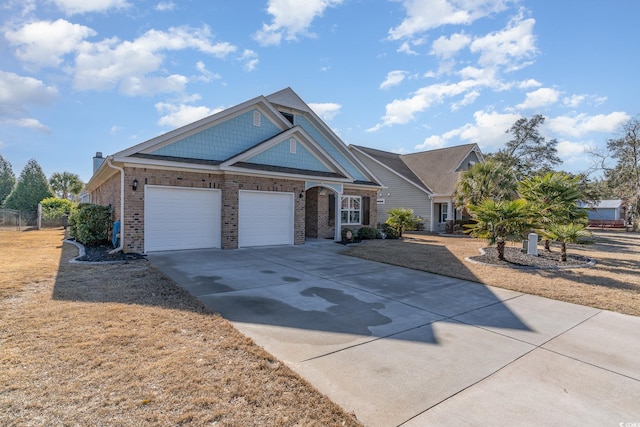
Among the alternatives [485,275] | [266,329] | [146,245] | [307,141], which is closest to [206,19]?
[307,141]

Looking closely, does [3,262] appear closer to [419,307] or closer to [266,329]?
[266,329]

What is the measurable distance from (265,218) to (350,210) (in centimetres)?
607

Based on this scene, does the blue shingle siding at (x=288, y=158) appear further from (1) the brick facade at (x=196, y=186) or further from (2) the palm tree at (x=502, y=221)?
(2) the palm tree at (x=502, y=221)

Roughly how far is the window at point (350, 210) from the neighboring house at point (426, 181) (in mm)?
5648

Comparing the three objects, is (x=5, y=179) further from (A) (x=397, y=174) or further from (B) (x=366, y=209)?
(B) (x=366, y=209)

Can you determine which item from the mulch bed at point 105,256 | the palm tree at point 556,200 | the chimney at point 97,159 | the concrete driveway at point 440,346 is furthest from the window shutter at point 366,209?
the chimney at point 97,159

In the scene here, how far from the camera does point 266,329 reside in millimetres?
4574

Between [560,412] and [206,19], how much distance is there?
1250 cm

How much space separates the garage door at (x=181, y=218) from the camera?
36.1 feet

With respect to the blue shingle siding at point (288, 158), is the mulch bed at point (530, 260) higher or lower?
lower

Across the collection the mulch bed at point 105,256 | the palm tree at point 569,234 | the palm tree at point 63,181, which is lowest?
the mulch bed at point 105,256

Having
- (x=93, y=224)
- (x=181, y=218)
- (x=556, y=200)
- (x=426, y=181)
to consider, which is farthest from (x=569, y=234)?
(x=93, y=224)

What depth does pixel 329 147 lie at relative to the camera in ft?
57.3

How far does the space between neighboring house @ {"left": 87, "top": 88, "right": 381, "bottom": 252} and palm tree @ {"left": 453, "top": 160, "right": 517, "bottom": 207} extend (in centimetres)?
812
